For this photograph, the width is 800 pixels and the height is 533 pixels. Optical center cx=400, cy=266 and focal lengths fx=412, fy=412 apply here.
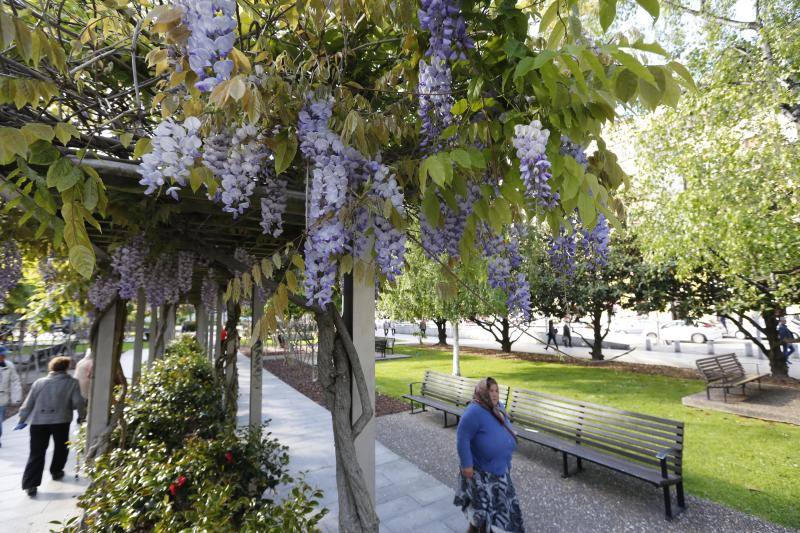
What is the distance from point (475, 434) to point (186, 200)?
106 inches

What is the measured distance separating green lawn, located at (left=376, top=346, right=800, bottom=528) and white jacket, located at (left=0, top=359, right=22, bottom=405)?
270 inches

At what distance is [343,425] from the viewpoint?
217 cm

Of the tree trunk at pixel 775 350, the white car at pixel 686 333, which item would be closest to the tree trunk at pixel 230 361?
the tree trunk at pixel 775 350

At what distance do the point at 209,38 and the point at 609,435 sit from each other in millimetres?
5475

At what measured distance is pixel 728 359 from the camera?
984cm

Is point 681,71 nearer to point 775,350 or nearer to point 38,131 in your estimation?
point 38,131

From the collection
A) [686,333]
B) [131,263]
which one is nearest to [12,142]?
[131,263]

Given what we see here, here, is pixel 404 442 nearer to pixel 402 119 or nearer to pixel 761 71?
pixel 402 119

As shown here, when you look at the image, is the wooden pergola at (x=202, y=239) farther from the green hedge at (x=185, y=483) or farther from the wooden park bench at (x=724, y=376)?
the wooden park bench at (x=724, y=376)

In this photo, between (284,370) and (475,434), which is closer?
(475,434)

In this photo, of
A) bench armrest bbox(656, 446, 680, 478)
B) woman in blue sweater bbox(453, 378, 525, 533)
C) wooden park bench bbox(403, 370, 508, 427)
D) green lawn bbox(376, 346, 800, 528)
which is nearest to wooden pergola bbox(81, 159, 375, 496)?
woman in blue sweater bbox(453, 378, 525, 533)

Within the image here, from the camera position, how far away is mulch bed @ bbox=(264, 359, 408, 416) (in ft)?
28.4

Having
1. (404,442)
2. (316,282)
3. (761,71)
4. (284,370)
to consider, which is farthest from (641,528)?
(284,370)

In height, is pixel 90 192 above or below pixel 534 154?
below
